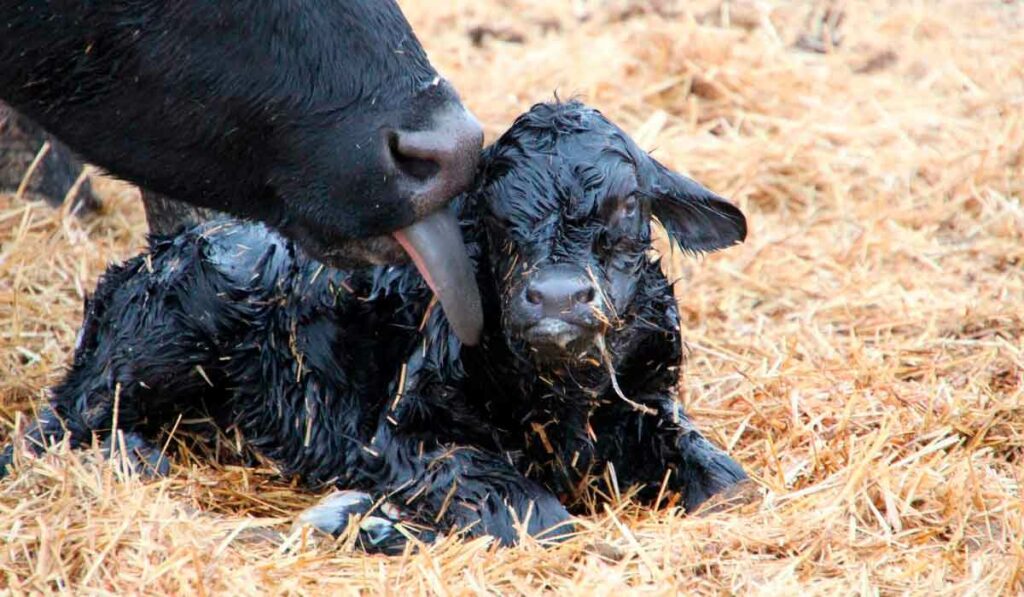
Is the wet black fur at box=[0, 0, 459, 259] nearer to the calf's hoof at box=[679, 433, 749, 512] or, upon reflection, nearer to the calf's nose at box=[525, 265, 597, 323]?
the calf's nose at box=[525, 265, 597, 323]

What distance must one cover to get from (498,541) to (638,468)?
0.64 meters

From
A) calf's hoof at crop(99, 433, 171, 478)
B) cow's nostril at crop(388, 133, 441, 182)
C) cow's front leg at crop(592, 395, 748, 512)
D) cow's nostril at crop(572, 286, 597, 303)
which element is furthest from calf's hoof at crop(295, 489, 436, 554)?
cow's nostril at crop(388, 133, 441, 182)

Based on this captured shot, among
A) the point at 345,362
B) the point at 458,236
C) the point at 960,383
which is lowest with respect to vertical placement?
the point at 960,383

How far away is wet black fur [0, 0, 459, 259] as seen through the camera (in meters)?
3.41

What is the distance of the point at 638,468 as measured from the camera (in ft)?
13.6

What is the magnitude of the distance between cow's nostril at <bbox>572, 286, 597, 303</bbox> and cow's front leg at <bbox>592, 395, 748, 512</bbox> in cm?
66

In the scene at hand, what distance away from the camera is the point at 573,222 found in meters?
3.63

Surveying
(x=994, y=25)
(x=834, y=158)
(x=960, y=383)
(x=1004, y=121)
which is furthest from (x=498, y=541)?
(x=994, y=25)

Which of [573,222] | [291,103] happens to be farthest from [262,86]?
[573,222]

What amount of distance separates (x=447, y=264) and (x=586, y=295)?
0.32 metres

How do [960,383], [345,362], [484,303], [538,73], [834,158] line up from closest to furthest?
[484,303], [345,362], [960,383], [834,158], [538,73]

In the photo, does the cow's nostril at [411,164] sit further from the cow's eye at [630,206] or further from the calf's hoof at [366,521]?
the calf's hoof at [366,521]

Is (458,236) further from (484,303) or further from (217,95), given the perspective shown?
(217,95)

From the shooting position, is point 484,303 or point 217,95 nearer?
point 217,95
